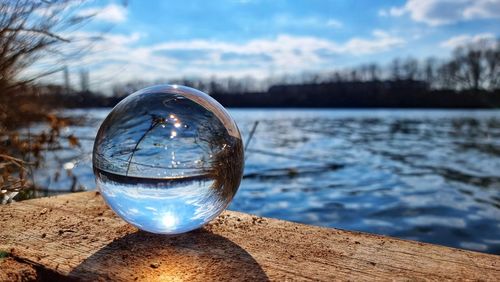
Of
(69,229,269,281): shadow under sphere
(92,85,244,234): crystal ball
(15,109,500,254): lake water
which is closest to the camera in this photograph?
(69,229,269,281): shadow under sphere

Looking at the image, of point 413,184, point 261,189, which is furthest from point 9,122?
point 413,184

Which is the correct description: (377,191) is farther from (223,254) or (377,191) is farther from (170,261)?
(170,261)

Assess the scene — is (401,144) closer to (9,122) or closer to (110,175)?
(9,122)

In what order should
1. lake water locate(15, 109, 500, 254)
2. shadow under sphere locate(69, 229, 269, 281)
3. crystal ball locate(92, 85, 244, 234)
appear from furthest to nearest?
lake water locate(15, 109, 500, 254), crystal ball locate(92, 85, 244, 234), shadow under sphere locate(69, 229, 269, 281)

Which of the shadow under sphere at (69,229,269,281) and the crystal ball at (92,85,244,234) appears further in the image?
the crystal ball at (92,85,244,234)

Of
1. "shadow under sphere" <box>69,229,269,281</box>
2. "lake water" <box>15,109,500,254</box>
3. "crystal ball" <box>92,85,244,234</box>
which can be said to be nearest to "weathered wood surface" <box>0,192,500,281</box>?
"shadow under sphere" <box>69,229,269,281</box>

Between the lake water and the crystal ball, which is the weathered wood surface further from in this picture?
the lake water
